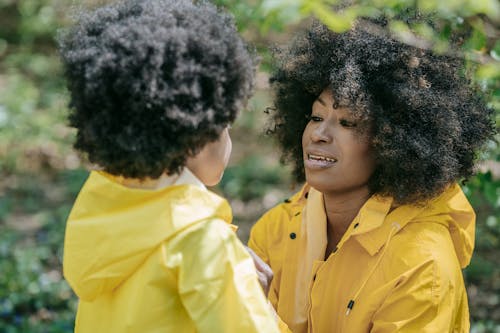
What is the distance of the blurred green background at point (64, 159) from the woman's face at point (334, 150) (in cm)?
32

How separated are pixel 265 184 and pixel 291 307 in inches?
136

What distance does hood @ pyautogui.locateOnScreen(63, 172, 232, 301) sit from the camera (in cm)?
196

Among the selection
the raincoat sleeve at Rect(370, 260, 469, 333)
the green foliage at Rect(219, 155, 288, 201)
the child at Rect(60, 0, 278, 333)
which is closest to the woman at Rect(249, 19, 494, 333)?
the raincoat sleeve at Rect(370, 260, 469, 333)

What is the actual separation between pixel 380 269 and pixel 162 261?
3.14 feet

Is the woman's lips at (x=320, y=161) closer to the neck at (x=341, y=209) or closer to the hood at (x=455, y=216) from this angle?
the neck at (x=341, y=209)

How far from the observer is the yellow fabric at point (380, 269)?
2439 mm

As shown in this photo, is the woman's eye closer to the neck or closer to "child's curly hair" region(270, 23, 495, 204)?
"child's curly hair" region(270, 23, 495, 204)

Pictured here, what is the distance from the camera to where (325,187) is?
2.67 metres

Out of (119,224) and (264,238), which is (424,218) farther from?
(119,224)

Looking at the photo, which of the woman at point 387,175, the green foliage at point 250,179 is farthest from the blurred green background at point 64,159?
the woman at point 387,175

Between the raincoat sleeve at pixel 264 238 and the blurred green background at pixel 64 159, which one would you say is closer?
the blurred green background at pixel 64 159

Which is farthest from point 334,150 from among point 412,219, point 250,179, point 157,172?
point 250,179

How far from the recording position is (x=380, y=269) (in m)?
2.55

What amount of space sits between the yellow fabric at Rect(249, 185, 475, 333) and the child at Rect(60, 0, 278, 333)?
0.65 metres
